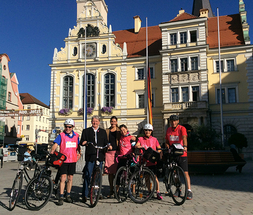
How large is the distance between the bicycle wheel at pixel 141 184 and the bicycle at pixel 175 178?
0.44 meters

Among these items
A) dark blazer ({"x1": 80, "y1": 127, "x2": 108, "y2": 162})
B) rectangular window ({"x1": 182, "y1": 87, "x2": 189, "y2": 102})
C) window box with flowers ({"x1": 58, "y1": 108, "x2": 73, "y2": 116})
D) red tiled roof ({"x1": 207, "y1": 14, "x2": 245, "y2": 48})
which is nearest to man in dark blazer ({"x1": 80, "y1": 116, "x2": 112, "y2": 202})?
dark blazer ({"x1": 80, "y1": 127, "x2": 108, "y2": 162})

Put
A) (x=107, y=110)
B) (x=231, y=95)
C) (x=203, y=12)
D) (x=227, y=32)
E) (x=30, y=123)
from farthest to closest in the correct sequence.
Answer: (x=30, y=123) → (x=203, y=12) → (x=227, y=32) → (x=107, y=110) → (x=231, y=95)

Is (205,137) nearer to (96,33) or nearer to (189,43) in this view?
(189,43)

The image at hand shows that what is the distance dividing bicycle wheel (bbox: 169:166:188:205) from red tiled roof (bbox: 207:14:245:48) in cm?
2755

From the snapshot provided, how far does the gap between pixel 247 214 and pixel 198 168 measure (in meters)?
7.33

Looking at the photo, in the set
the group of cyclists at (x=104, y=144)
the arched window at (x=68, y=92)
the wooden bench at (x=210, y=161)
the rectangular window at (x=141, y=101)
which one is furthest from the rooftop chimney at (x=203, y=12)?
the group of cyclists at (x=104, y=144)

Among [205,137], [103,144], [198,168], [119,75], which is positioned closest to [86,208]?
[103,144]

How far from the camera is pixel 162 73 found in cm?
3117

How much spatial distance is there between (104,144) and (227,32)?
30.5m

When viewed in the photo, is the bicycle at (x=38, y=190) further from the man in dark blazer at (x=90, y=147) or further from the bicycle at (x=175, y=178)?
the bicycle at (x=175, y=178)

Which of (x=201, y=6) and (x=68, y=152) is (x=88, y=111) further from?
(x=68, y=152)

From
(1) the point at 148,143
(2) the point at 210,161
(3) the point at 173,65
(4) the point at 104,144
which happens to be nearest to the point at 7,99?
(3) the point at 173,65

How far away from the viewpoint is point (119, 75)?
33750 millimetres

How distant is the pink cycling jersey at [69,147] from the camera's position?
648 cm
